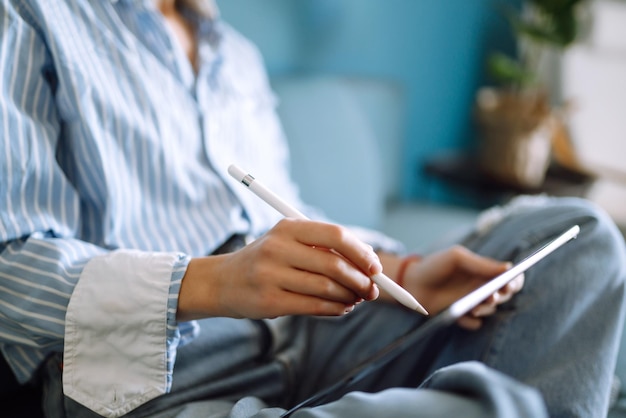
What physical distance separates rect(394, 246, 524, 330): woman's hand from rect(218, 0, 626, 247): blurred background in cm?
47

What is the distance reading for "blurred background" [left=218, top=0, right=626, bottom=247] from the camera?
4.13 feet

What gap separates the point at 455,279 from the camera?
30.1 inches

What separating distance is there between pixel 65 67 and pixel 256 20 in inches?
26.9

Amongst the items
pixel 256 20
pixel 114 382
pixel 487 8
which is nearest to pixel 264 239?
pixel 114 382

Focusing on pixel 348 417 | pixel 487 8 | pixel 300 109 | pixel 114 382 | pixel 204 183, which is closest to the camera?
pixel 348 417

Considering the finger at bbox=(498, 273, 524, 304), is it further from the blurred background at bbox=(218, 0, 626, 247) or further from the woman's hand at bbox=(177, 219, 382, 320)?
the blurred background at bbox=(218, 0, 626, 247)

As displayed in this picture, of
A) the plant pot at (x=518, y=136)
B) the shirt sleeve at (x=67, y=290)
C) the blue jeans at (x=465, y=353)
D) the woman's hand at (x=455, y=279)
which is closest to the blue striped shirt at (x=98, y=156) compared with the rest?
the shirt sleeve at (x=67, y=290)

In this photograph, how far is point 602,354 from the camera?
23.0 inches

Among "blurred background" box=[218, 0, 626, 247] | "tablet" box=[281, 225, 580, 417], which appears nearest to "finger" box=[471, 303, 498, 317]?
"tablet" box=[281, 225, 580, 417]

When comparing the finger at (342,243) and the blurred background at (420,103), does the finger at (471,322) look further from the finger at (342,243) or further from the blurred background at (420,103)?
the blurred background at (420,103)

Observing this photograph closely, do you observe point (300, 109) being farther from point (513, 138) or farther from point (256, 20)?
point (513, 138)

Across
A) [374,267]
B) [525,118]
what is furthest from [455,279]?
[525,118]

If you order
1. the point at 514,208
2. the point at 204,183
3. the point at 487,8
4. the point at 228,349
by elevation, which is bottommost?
the point at 228,349

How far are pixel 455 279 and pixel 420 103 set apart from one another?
3.81 ft
